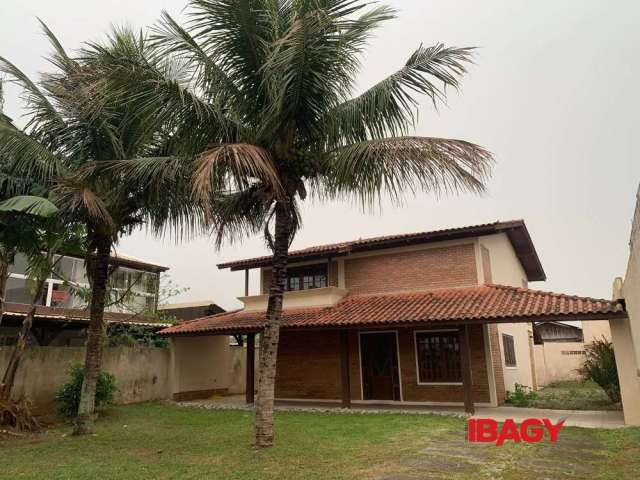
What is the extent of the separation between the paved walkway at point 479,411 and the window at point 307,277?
4.15 m

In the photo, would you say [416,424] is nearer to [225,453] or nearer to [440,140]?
[225,453]

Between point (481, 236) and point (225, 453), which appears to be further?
point (481, 236)

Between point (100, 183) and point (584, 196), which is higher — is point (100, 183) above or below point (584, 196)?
below

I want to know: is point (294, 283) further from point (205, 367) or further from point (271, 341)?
point (271, 341)

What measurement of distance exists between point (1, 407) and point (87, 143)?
6218 millimetres

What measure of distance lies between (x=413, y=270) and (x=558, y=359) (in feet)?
46.8

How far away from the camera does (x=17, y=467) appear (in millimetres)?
7578

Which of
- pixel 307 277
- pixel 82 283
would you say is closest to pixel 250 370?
pixel 307 277

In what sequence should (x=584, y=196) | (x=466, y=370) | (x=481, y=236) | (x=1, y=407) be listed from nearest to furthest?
(x=1, y=407) < (x=466, y=370) < (x=481, y=236) < (x=584, y=196)

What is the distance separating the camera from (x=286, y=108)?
8273 mm

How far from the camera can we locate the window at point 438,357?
14922mm

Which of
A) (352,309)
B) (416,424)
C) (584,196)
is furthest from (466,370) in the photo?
(584,196)

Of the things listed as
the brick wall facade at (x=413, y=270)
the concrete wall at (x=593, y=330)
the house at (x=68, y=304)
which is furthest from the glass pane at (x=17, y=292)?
the concrete wall at (x=593, y=330)

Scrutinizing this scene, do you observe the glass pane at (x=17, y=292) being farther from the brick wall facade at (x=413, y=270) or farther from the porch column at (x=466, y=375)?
the porch column at (x=466, y=375)
